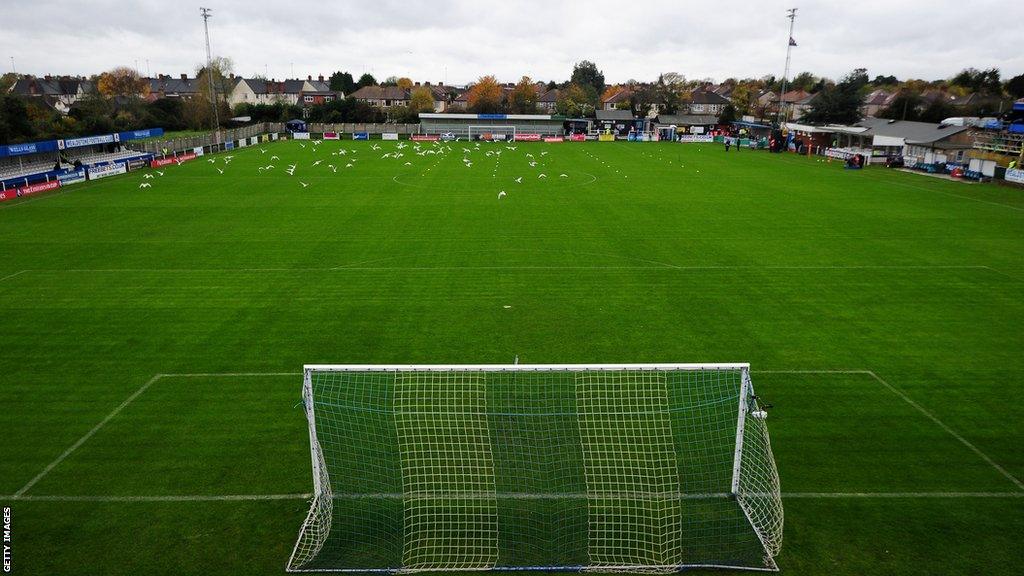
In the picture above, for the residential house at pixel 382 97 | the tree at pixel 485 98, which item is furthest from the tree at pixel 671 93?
the residential house at pixel 382 97

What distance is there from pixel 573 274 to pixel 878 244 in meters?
13.7

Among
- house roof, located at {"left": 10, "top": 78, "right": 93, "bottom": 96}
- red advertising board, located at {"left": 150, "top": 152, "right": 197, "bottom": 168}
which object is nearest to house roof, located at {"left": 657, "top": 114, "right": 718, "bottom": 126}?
red advertising board, located at {"left": 150, "top": 152, "right": 197, "bottom": 168}

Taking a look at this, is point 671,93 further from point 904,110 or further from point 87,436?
point 87,436

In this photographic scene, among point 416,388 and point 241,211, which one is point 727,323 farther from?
point 241,211

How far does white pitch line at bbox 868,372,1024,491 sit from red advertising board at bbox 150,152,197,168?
5446 cm

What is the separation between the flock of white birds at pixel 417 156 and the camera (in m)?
49.2

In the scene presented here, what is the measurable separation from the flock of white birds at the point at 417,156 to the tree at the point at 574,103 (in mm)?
30429

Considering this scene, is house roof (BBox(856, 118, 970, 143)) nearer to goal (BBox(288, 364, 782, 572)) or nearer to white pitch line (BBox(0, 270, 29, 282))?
goal (BBox(288, 364, 782, 572))

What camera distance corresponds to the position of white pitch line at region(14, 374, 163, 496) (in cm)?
1017

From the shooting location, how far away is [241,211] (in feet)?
108

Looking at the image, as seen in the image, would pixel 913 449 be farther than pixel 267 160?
No

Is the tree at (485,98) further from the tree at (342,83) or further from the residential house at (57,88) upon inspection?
the residential house at (57,88)

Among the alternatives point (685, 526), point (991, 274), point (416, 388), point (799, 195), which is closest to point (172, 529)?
point (416, 388)

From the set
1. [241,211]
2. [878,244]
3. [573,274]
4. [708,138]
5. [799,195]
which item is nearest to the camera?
[573,274]
